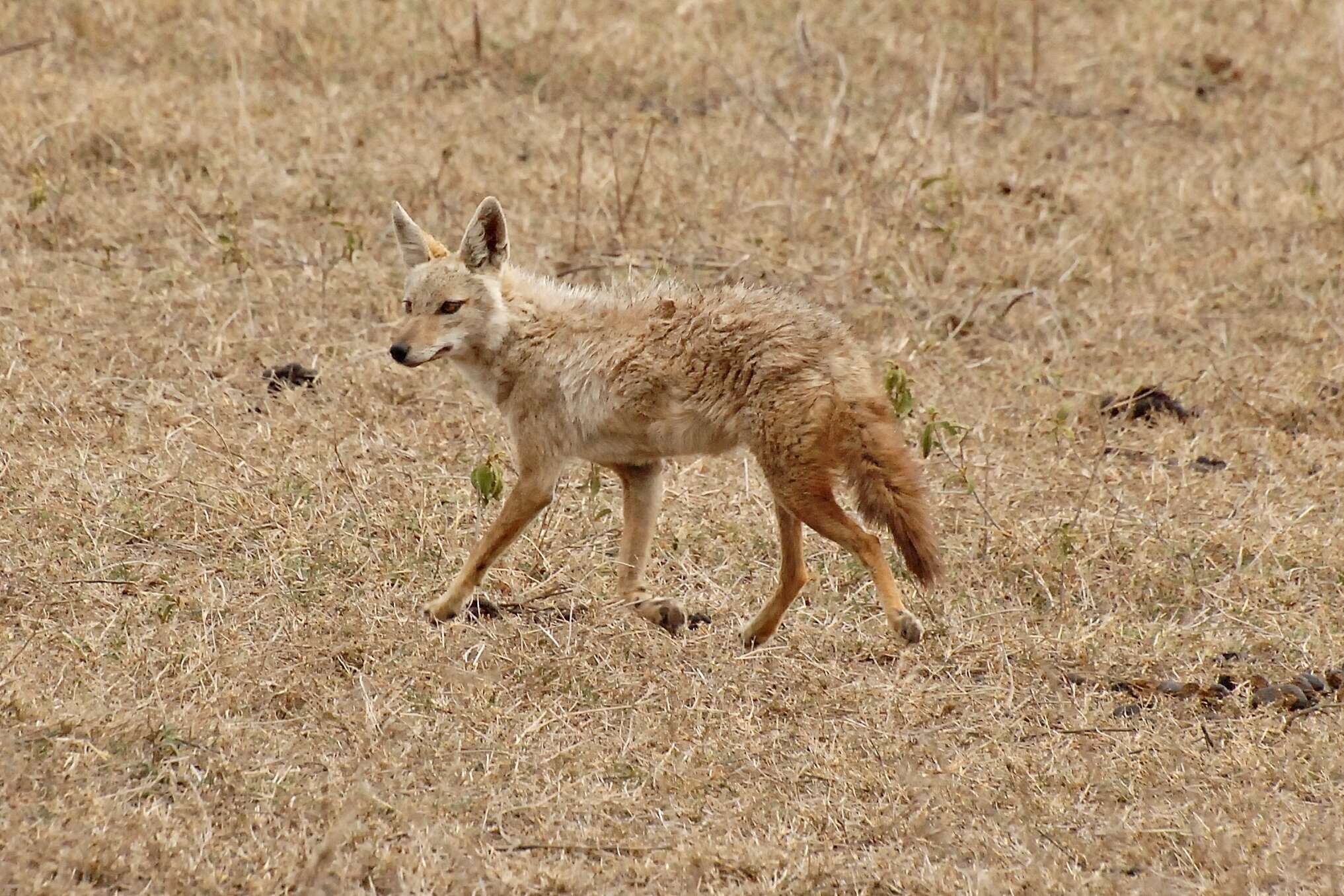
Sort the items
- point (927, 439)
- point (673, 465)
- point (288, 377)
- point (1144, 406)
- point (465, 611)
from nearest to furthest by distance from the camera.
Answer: point (465, 611) → point (927, 439) → point (673, 465) → point (288, 377) → point (1144, 406)

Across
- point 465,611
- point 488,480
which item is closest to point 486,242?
point 488,480

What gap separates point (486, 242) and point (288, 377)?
5.88 feet

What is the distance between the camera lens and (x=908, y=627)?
215 inches

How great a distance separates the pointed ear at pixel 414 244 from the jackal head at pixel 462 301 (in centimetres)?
7

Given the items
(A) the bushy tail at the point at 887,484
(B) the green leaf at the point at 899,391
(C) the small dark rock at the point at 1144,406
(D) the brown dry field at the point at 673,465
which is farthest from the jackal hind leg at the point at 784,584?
(C) the small dark rock at the point at 1144,406

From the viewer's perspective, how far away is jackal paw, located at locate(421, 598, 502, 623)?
18.9ft

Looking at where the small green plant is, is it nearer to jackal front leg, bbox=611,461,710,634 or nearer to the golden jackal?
the golden jackal

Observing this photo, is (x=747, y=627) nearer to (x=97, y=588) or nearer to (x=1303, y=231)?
(x=97, y=588)

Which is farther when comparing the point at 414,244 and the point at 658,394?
the point at 414,244

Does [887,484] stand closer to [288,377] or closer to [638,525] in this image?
[638,525]

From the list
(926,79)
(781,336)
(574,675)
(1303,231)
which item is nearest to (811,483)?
(781,336)

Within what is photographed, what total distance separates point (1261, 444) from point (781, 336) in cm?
318

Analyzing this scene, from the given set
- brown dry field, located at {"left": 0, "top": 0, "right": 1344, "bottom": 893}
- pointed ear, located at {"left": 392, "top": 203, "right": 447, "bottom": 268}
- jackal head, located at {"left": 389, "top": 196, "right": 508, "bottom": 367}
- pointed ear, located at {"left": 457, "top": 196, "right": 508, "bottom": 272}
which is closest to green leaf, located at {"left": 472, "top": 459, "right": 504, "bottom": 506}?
brown dry field, located at {"left": 0, "top": 0, "right": 1344, "bottom": 893}

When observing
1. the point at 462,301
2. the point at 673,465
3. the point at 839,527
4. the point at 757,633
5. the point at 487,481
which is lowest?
the point at 673,465
